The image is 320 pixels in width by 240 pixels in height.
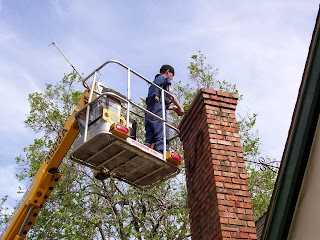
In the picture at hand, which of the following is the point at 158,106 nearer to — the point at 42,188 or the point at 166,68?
the point at 166,68

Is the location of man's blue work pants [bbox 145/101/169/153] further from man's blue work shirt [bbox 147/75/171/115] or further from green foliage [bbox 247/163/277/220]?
green foliage [bbox 247/163/277/220]

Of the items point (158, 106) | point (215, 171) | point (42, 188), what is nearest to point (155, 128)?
point (158, 106)

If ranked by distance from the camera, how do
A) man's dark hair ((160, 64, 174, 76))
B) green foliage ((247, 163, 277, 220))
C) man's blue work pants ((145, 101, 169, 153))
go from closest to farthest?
man's blue work pants ((145, 101, 169, 153))
man's dark hair ((160, 64, 174, 76))
green foliage ((247, 163, 277, 220))

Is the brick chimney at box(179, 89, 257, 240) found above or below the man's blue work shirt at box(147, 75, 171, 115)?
below

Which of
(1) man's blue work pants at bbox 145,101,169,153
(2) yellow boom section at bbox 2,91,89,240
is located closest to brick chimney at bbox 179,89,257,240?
(1) man's blue work pants at bbox 145,101,169,153

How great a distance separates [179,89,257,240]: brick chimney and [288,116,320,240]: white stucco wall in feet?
3.02

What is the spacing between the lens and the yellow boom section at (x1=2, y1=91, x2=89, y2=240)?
27.9 ft

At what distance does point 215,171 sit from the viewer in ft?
17.8

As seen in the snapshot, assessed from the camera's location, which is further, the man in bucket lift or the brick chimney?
the man in bucket lift

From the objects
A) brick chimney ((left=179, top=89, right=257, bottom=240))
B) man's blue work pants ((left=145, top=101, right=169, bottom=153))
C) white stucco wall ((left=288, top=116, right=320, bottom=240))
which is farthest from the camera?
man's blue work pants ((left=145, top=101, right=169, bottom=153))

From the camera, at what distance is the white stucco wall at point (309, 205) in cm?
398

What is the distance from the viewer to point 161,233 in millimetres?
16438

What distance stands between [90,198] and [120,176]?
33.5 feet

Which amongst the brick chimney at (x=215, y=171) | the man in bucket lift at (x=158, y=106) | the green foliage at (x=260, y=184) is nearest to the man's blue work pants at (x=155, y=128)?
the man in bucket lift at (x=158, y=106)
